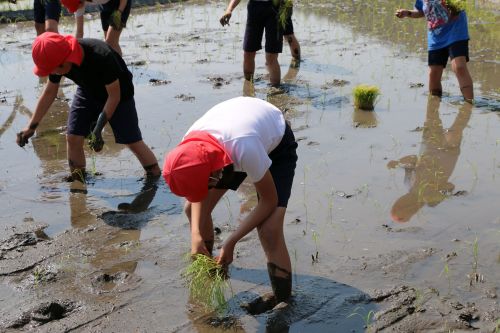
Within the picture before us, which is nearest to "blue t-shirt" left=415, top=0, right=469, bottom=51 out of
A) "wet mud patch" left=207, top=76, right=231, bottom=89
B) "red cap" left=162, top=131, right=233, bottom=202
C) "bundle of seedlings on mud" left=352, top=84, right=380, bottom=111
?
"bundle of seedlings on mud" left=352, top=84, right=380, bottom=111

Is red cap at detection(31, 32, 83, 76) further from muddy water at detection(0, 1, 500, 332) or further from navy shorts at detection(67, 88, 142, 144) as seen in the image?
muddy water at detection(0, 1, 500, 332)

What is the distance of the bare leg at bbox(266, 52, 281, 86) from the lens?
307 inches

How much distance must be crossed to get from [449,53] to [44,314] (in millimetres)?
4818

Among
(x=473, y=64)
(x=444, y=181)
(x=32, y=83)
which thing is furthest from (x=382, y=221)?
(x=32, y=83)

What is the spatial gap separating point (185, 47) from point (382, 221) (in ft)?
20.5

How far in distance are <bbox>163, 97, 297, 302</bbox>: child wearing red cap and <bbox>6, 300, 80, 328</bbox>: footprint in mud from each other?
2.62 feet

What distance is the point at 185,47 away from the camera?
10.3 metres

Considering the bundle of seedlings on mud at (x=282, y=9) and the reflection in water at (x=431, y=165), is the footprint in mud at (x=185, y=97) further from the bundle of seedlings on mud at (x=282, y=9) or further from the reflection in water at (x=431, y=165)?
the reflection in water at (x=431, y=165)

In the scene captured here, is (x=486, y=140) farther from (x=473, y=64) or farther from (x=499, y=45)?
(x=499, y=45)

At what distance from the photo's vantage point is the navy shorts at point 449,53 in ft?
22.5

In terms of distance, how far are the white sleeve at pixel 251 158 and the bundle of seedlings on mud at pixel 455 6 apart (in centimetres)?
417

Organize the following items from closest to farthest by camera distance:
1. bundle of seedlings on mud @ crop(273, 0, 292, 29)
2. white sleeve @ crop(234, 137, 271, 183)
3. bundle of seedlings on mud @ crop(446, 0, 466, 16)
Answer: white sleeve @ crop(234, 137, 271, 183) → bundle of seedlings on mud @ crop(446, 0, 466, 16) → bundle of seedlings on mud @ crop(273, 0, 292, 29)

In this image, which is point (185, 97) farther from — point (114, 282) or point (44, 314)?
point (44, 314)

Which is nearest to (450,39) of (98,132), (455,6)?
(455,6)
